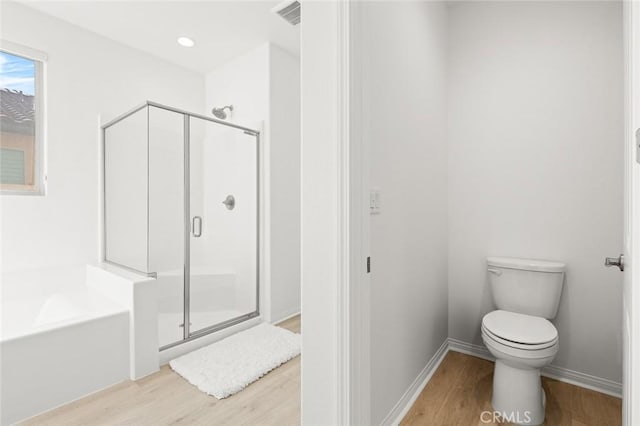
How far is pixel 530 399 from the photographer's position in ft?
4.94

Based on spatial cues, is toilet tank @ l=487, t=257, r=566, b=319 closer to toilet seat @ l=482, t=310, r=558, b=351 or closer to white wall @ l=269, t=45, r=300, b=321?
toilet seat @ l=482, t=310, r=558, b=351

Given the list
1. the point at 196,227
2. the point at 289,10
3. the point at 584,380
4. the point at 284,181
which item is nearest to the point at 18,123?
the point at 196,227

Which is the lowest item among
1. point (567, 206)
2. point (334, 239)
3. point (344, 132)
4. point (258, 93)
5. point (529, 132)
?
point (334, 239)

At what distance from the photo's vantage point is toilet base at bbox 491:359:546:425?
59.2 inches

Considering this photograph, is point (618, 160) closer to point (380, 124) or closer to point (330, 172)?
point (380, 124)

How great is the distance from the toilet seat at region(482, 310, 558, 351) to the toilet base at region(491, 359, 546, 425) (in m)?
0.16

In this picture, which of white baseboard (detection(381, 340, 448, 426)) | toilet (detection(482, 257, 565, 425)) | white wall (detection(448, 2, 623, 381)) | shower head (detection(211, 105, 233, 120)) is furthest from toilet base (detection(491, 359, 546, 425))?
shower head (detection(211, 105, 233, 120))

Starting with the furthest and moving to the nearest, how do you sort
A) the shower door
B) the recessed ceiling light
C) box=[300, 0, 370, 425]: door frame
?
the recessed ceiling light < the shower door < box=[300, 0, 370, 425]: door frame

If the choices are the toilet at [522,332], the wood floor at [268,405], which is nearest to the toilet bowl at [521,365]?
the toilet at [522,332]

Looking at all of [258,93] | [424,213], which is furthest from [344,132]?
[258,93]

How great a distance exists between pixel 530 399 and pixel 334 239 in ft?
4.47

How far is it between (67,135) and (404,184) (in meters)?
2.68

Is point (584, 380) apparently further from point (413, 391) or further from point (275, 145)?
point (275, 145)

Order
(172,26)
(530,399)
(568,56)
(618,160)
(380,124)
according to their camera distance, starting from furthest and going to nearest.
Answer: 1. (172,26)
2. (568,56)
3. (618,160)
4. (530,399)
5. (380,124)
